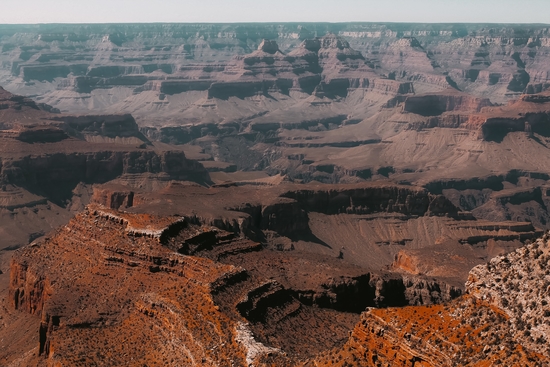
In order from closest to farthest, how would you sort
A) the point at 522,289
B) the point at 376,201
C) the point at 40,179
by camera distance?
the point at 522,289 → the point at 376,201 → the point at 40,179

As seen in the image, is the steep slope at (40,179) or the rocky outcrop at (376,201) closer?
the rocky outcrop at (376,201)

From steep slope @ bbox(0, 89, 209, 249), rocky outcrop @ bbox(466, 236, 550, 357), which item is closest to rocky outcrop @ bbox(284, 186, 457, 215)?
steep slope @ bbox(0, 89, 209, 249)

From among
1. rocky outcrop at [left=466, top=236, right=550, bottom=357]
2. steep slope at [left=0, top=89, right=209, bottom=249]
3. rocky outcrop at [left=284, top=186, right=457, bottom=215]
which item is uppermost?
rocky outcrop at [left=466, top=236, right=550, bottom=357]

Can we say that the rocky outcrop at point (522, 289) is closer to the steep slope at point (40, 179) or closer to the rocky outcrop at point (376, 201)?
the rocky outcrop at point (376, 201)

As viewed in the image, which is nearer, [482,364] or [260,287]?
[482,364]

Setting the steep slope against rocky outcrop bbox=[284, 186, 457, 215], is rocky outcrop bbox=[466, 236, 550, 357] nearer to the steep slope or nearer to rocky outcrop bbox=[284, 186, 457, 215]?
rocky outcrop bbox=[284, 186, 457, 215]

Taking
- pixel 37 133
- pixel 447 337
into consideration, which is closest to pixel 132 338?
pixel 447 337

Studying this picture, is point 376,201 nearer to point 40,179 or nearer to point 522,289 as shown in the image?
point 40,179

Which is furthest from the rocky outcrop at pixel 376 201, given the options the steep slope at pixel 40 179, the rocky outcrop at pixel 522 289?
the rocky outcrop at pixel 522 289

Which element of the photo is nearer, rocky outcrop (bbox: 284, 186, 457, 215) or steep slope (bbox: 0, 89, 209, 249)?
rocky outcrop (bbox: 284, 186, 457, 215)

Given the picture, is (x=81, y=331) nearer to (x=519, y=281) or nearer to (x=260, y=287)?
(x=260, y=287)

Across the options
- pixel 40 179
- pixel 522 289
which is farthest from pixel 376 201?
pixel 522 289
